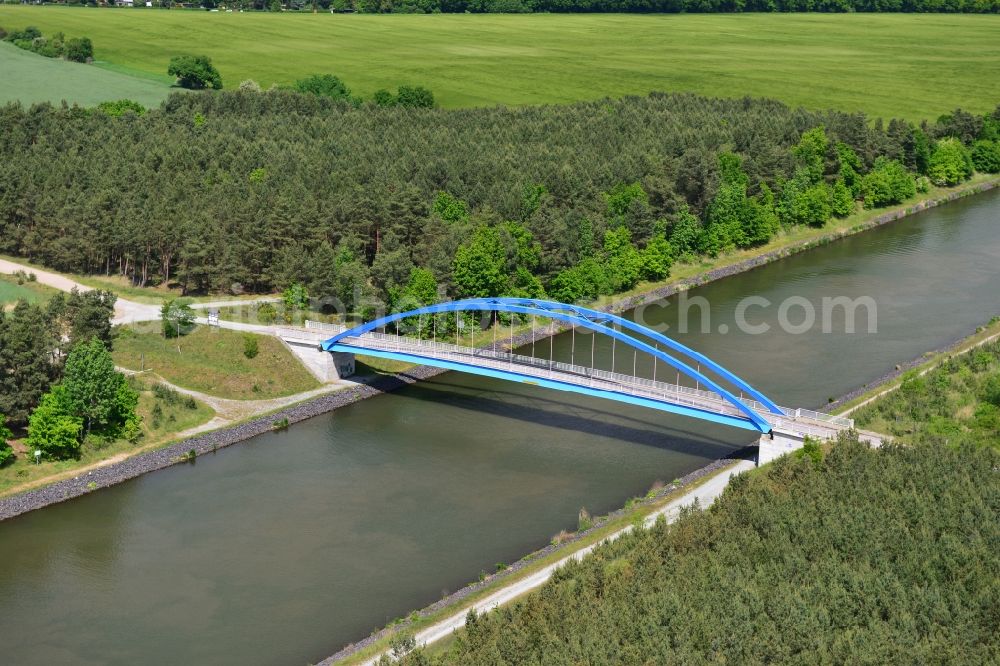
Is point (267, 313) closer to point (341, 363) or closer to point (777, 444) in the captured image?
point (341, 363)

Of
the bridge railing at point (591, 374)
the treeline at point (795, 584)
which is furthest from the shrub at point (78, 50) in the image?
the treeline at point (795, 584)

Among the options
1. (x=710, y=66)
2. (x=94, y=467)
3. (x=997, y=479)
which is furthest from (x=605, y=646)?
(x=710, y=66)

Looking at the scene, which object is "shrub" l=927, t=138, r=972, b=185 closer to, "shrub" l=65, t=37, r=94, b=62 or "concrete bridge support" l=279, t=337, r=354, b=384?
"concrete bridge support" l=279, t=337, r=354, b=384

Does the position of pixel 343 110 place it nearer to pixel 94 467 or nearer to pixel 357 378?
pixel 357 378

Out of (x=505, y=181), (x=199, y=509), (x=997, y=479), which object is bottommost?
(x=199, y=509)

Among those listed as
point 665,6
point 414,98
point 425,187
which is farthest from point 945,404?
point 665,6

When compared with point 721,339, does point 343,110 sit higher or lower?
higher

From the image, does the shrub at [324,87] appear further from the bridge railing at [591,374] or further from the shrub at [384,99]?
the bridge railing at [591,374]
